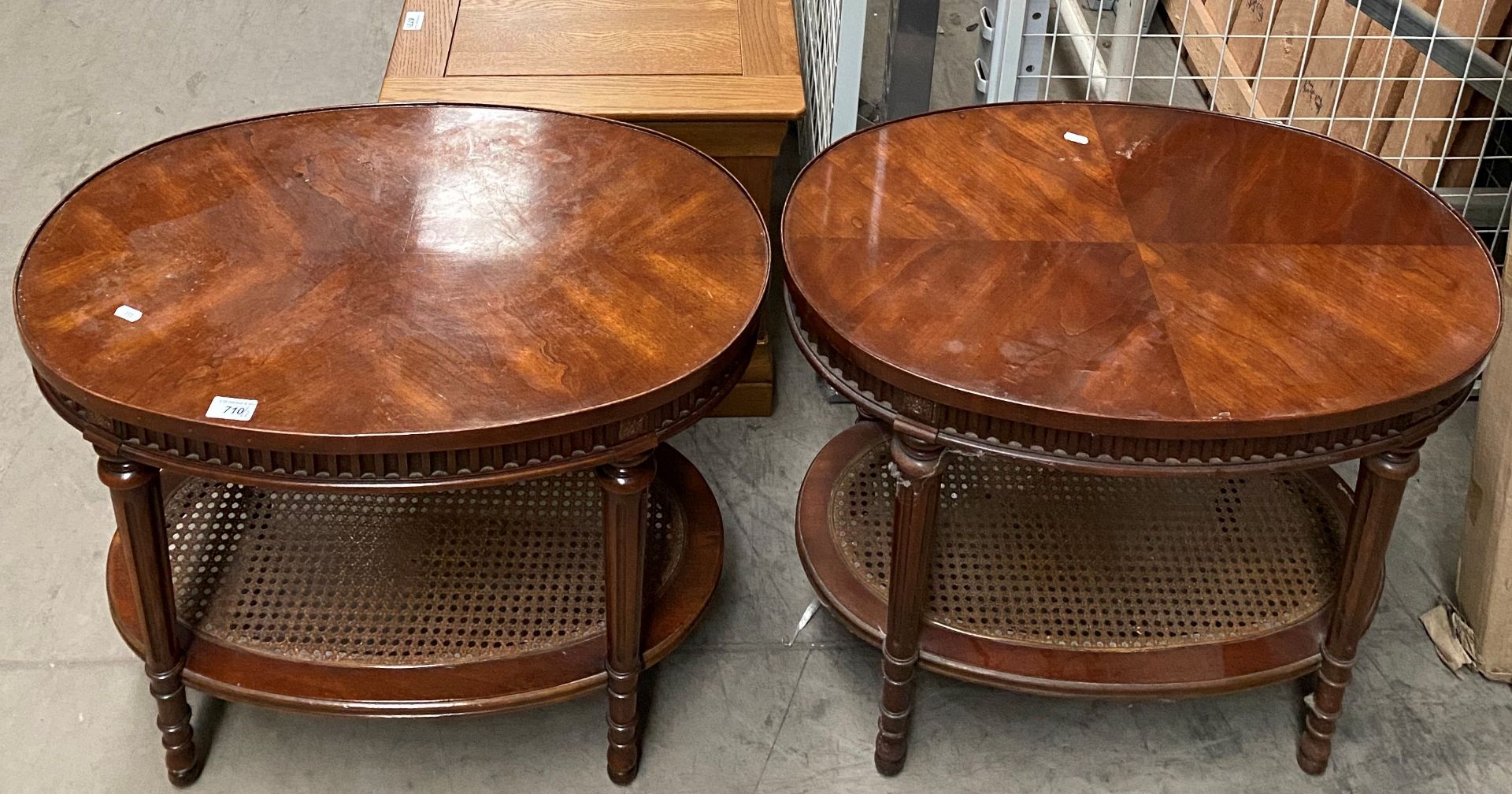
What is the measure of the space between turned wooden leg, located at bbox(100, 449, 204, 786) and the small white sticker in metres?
0.18

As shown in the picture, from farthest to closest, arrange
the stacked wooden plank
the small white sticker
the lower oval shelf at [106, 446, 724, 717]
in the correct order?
1. the stacked wooden plank
2. the lower oval shelf at [106, 446, 724, 717]
3. the small white sticker

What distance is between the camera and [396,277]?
5.00ft

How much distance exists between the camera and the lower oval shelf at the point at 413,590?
1.64 meters

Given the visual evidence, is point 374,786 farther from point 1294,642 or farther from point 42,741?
point 1294,642

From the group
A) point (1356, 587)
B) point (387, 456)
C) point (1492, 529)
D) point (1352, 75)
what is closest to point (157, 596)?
point (387, 456)

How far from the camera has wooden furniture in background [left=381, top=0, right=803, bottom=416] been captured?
2.09 m

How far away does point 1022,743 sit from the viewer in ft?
5.96

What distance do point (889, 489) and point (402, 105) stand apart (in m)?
0.91

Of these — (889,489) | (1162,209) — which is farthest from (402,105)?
(1162,209)

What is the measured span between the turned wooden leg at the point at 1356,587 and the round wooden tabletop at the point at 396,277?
0.77m

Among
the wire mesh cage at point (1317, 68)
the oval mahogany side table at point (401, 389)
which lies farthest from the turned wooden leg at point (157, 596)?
the wire mesh cage at point (1317, 68)

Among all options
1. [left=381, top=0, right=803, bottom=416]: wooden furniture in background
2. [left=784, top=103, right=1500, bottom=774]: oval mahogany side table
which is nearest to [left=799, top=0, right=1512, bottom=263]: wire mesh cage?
[left=381, top=0, right=803, bottom=416]: wooden furniture in background

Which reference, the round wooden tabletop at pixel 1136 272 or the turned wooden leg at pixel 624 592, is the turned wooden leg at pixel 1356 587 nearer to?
the round wooden tabletop at pixel 1136 272

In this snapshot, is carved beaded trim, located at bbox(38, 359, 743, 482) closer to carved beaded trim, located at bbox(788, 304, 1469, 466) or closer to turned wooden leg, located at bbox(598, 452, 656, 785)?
turned wooden leg, located at bbox(598, 452, 656, 785)
